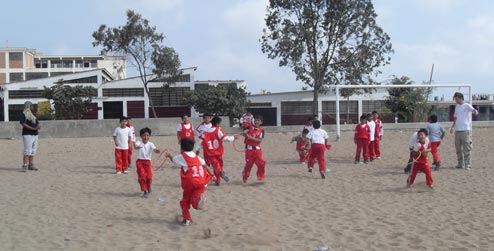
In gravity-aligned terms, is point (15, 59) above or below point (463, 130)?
above

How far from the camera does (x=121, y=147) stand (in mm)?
12555

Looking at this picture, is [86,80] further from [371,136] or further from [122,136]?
[371,136]

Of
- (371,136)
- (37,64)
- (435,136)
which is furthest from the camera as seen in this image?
(37,64)

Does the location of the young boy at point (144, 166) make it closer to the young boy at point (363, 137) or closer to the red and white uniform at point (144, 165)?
the red and white uniform at point (144, 165)

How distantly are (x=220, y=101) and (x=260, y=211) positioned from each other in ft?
90.9

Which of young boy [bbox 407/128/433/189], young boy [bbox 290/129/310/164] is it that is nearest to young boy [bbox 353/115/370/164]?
young boy [bbox 290/129/310/164]

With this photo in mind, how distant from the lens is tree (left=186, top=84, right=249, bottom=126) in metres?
35.6

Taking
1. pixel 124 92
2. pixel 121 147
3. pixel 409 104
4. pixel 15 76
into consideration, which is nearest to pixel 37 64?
pixel 15 76

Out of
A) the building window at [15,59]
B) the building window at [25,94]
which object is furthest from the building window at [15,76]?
the building window at [25,94]

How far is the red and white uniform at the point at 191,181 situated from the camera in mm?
7059

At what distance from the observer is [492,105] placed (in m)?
47.4

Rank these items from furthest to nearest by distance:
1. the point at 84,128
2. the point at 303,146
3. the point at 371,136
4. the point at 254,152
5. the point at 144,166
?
the point at 84,128 → the point at 371,136 → the point at 303,146 → the point at 254,152 → the point at 144,166

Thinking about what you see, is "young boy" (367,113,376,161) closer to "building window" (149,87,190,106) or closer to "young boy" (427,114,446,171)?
"young boy" (427,114,446,171)

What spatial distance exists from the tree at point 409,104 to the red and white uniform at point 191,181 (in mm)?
27726
